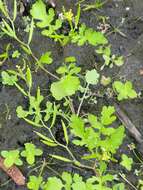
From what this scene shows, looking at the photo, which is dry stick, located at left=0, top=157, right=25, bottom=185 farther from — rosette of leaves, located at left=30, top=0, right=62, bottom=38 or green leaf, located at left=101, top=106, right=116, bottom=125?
rosette of leaves, located at left=30, top=0, right=62, bottom=38

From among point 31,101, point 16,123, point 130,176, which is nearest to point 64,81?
point 31,101

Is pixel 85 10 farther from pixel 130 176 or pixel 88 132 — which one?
pixel 130 176

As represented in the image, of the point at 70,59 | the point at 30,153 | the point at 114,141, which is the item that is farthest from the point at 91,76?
the point at 30,153

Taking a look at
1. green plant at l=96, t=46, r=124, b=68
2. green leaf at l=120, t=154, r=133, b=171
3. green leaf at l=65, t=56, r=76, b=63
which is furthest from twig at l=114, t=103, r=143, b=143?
green leaf at l=65, t=56, r=76, b=63

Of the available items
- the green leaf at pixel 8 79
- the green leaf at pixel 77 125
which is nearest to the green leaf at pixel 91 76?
the green leaf at pixel 77 125

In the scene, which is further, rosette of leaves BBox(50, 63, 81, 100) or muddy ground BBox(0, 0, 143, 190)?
muddy ground BBox(0, 0, 143, 190)

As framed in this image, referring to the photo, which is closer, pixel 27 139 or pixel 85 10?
pixel 27 139

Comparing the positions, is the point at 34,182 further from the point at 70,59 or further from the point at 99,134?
the point at 70,59
